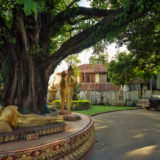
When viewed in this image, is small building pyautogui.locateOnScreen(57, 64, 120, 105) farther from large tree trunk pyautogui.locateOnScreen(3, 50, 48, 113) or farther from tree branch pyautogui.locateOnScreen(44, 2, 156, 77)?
large tree trunk pyautogui.locateOnScreen(3, 50, 48, 113)

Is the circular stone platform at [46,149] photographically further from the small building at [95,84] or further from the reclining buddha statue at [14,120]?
the small building at [95,84]

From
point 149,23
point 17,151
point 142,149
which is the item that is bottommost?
point 142,149

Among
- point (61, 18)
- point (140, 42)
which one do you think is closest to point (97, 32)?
point (61, 18)

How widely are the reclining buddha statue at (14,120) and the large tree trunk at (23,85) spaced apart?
1.14m

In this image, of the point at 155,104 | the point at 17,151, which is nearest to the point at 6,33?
the point at 17,151

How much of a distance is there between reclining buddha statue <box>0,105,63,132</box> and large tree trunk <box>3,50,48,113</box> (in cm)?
114

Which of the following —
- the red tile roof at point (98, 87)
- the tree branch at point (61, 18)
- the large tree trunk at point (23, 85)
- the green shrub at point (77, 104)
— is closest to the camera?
the large tree trunk at point (23, 85)

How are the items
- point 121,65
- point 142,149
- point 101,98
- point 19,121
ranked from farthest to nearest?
1. point 101,98
2. point 121,65
3. point 142,149
4. point 19,121

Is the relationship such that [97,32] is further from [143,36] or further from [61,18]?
[143,36]

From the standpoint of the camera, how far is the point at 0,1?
13.7 feet

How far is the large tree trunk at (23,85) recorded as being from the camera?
4277 millimetres

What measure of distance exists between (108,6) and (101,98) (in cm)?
1319

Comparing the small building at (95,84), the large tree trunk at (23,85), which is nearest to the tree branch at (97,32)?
the large tree trunk at (23,85)

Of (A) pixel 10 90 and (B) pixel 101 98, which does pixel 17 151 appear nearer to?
(A) pixel 10 90
